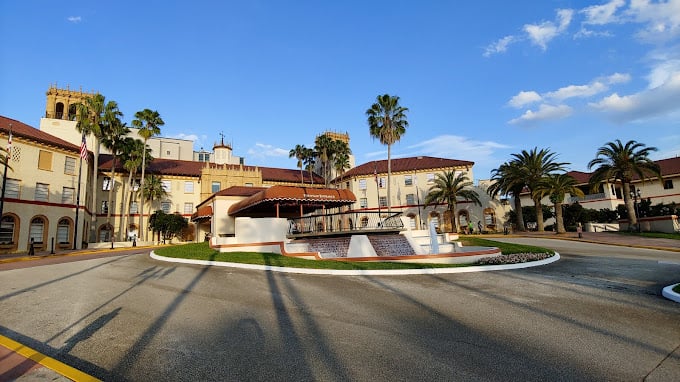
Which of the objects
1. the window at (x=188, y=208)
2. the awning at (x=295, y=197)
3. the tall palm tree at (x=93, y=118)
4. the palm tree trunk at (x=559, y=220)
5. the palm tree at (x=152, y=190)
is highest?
the tall palm tree at (x=93, y=118)

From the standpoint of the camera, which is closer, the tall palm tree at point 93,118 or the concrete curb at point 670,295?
the concrete curb at point 670,295

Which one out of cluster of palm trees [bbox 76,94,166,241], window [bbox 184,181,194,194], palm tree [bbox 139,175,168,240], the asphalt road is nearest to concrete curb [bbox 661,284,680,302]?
the asphalt road

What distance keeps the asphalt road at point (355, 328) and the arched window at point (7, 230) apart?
26.1 meters

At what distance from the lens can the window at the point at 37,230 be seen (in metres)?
31.8

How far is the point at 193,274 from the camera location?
1265cm

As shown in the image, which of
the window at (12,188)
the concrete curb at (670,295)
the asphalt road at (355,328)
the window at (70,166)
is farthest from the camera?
the window at (70,166)

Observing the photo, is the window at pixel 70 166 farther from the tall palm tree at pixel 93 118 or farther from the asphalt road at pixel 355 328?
the asphalt road at pixel 355 328

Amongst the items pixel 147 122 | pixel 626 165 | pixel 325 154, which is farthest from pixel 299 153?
pixel 626 165

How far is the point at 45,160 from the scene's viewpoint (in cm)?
3328

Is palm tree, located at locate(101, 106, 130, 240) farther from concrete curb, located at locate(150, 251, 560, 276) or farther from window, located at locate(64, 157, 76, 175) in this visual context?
concrete curb, located at locate(150, 251, 560, 276)

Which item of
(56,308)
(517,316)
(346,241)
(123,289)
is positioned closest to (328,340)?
(517,316)

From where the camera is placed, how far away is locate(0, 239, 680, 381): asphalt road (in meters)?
4.57

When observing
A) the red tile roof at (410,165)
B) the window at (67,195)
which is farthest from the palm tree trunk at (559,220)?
the window at (67,195)

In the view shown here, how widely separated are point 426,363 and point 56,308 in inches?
325
